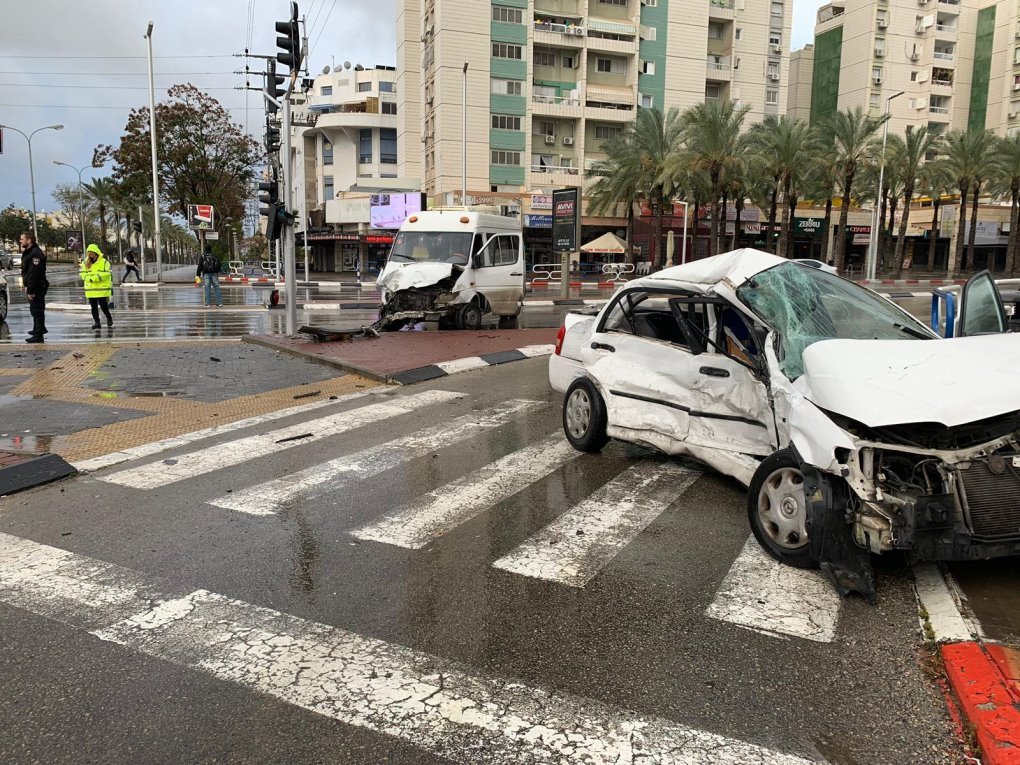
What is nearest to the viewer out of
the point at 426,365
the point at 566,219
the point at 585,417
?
the point at 585,417

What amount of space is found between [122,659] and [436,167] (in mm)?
56307

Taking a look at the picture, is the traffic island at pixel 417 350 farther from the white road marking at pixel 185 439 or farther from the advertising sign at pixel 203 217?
the advertising sign at pixel 203 217

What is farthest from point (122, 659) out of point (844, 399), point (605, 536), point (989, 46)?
point (989, 46)

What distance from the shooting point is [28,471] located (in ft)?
20.6

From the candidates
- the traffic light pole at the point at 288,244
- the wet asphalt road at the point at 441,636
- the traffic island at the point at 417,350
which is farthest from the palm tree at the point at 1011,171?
the wet asphalt road at the point at 441,636

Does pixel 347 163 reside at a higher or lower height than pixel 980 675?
higher

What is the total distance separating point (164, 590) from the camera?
4.13m

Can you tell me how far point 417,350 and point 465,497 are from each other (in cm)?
768

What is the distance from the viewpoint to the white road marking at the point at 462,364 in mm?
11570

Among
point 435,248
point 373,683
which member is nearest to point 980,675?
point 373,683

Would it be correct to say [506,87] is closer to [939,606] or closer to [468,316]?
[468,316]

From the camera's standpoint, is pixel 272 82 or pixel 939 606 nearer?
pixel 939 606

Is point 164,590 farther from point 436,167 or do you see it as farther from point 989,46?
point 989,46

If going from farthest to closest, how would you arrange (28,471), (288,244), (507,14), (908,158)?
(507,14) < (908,158) < (288,244) < (28,471)
